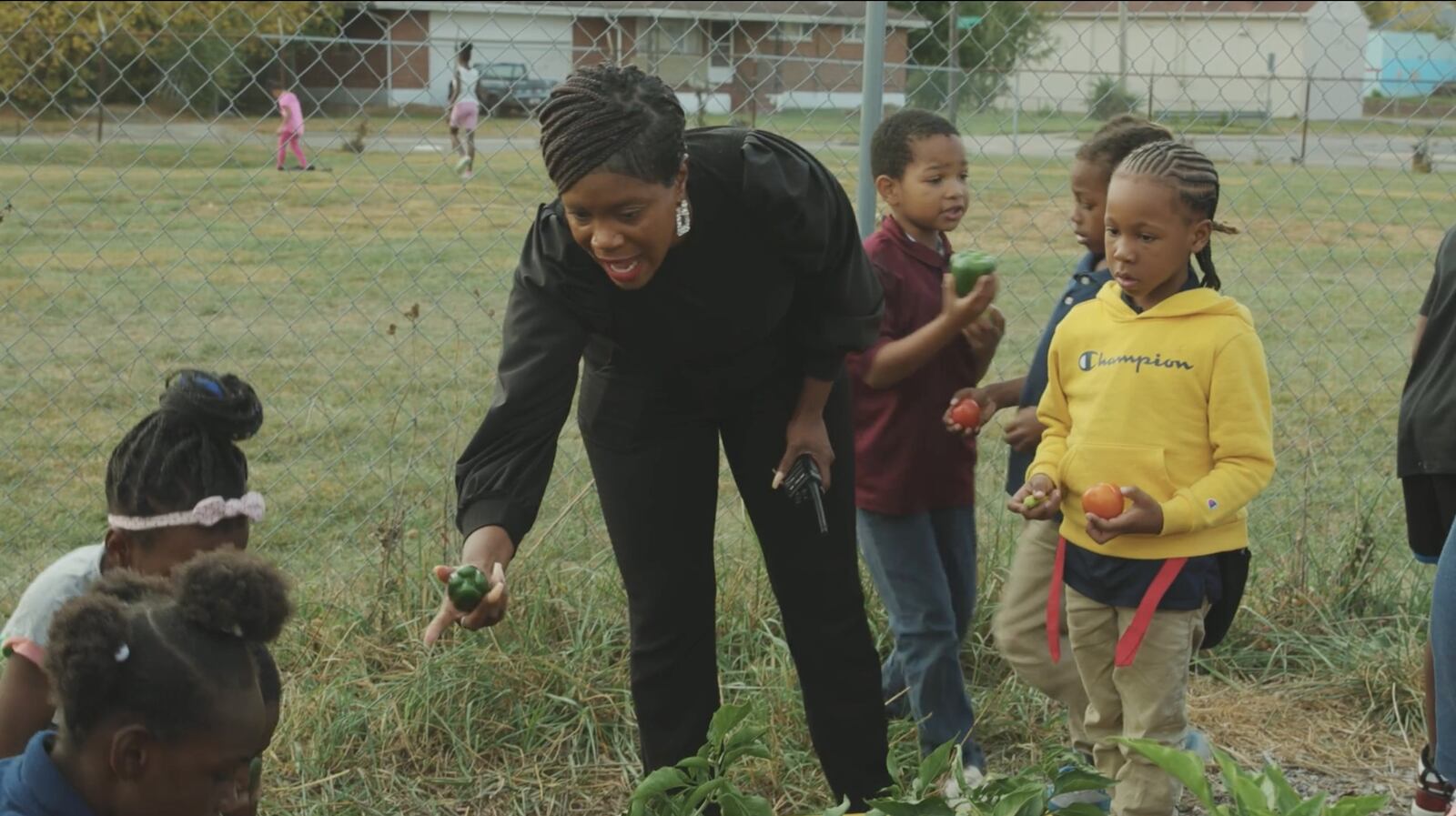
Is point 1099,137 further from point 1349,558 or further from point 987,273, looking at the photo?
point 1349,558

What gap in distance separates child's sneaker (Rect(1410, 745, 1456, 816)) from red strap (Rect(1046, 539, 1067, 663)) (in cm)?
108

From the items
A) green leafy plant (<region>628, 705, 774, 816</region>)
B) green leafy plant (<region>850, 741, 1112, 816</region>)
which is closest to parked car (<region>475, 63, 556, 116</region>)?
green leafy plant (<region>628, 705, 774, 816</region>)

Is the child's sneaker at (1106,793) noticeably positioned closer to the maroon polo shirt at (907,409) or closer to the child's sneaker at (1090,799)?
the child's sneaker at (1090,799)

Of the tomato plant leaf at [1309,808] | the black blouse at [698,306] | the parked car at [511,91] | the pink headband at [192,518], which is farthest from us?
the parked car at [511,91]

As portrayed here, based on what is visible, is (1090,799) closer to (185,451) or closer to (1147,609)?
(1147,609)

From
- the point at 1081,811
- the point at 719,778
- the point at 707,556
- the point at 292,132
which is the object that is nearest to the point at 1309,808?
the point at 1081,811

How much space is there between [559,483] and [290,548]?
3.28 ft

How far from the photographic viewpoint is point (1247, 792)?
6.01 feet

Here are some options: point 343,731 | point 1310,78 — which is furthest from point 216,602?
point 1310,78

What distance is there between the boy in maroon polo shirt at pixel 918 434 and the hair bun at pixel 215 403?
5.01ft

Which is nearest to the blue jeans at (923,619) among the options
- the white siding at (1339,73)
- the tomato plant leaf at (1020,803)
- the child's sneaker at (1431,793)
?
the child's sneaker at (1431,793)

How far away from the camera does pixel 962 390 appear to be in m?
3.85

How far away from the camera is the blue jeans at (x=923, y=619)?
3920 millimetres

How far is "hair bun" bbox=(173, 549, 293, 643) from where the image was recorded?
2229 millimetres
